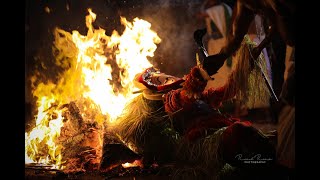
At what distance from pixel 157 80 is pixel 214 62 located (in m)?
0.71

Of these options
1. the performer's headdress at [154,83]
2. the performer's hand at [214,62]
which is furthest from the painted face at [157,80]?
the performer's hand at [214,62]

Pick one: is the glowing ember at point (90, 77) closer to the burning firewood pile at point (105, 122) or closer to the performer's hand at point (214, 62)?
the burning firewood pile at point (105, 122)

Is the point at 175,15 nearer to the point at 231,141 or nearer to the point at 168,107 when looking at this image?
the point at 168,107

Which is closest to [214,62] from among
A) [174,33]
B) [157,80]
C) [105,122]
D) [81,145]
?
[174,33]

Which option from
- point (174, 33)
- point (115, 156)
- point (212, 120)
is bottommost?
point (115, 156)

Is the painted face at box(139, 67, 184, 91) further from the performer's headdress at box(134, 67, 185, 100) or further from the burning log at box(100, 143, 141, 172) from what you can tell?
the burning log at box(100, 143, 141, 172)

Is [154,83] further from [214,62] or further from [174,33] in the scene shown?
[214,62]

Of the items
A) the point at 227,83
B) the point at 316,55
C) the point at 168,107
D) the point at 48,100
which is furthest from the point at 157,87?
the point at 316,55

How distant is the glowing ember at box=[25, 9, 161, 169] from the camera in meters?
4.93

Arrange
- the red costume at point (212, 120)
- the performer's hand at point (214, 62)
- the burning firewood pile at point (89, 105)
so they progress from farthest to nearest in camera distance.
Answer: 1. the burning firewood pile at point (89, 105)
2. the performer's hand at point (214, 62)
3. the red costume at point (212, 120)

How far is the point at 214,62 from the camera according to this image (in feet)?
15.6

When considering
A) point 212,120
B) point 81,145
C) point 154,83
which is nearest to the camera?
point 212,120

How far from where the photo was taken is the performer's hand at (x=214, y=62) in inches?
187

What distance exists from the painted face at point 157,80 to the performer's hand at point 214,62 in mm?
348
